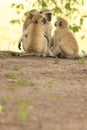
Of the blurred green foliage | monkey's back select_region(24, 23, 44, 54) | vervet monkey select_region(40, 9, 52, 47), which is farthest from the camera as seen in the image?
the blurred green foliage

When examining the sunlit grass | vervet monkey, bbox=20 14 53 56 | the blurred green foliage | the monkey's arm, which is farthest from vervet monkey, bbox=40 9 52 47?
the sunlit grass

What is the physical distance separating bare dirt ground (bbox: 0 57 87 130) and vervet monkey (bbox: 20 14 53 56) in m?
1.34

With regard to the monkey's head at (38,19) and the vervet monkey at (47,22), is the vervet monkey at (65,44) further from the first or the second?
the vervet monkey at (47,22)

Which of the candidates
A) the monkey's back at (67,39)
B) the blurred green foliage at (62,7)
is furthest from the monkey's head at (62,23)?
the blurred green foliage at (62,7)

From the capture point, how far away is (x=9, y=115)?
19.9ft

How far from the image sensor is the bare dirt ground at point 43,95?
18.7 feet

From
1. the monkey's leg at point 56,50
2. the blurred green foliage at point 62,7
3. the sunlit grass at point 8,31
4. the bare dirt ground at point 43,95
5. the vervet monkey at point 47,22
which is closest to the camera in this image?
the bare dirt ground at point 43,95

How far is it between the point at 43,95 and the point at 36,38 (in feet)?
18.3

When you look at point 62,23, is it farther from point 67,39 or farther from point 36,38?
point 36,38

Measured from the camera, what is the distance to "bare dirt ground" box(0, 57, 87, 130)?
5715 mm

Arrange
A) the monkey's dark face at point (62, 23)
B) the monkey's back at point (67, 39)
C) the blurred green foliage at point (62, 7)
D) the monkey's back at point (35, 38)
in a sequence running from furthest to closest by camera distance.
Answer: the blurred green foliage at point (62, 7), the monkey's dark face at point (62, 23), the monkey's back at point (67, 39), the monkey's back at point (35, 38)

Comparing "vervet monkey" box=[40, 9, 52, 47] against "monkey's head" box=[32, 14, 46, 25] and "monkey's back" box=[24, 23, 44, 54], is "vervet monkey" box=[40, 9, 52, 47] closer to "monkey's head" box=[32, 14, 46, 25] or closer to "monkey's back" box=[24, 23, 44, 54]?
"monkey's head" box=[32, 14, 46, 25]

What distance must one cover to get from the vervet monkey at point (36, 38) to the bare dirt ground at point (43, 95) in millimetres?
1337

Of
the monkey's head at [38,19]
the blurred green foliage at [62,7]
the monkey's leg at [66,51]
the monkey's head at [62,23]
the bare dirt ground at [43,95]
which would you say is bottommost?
the bare dirt ground at [43,95]
